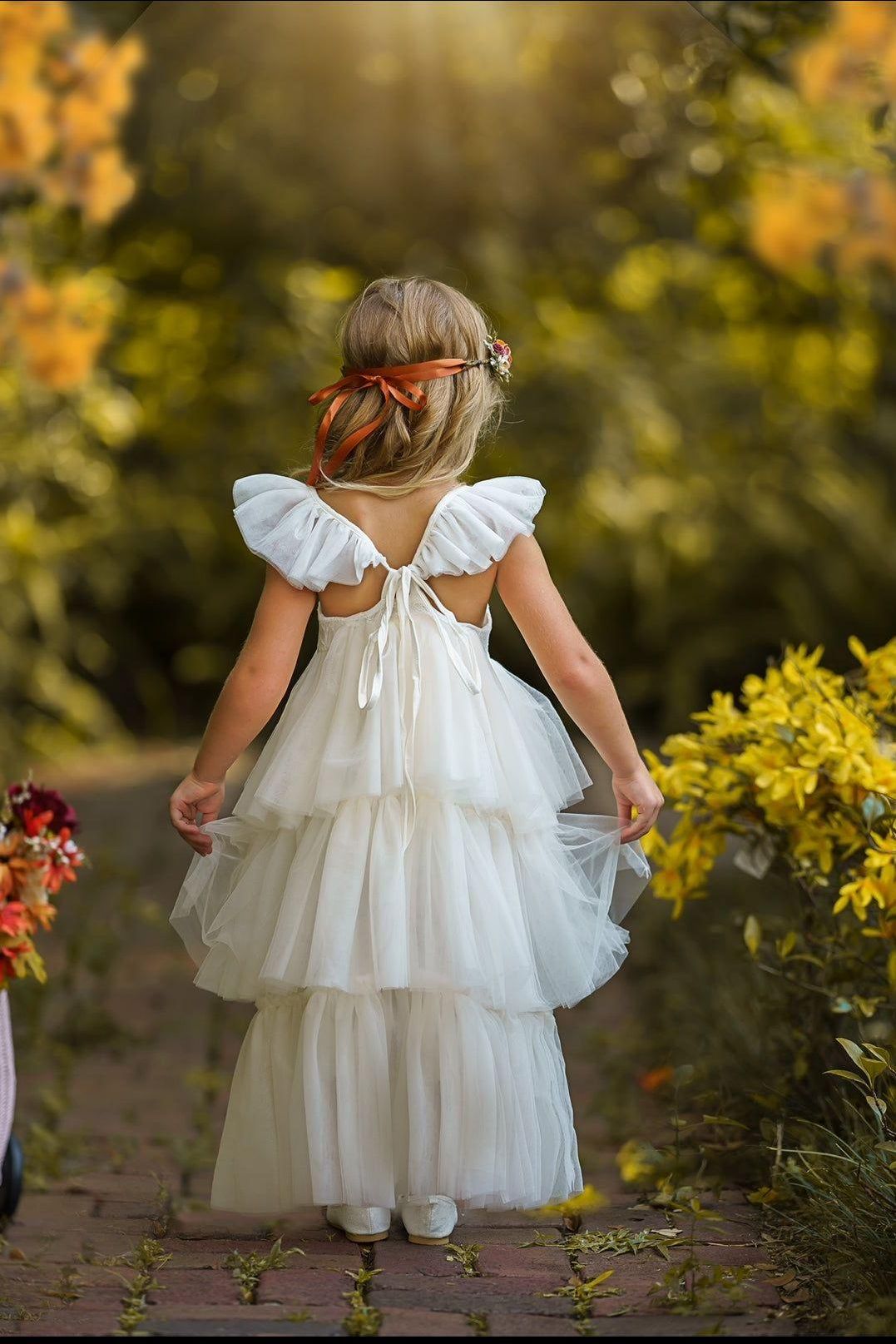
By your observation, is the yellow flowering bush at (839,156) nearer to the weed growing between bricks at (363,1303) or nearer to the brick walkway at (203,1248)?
the brick walkway at (203,1248)

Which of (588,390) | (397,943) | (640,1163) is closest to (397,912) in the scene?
(397,943)

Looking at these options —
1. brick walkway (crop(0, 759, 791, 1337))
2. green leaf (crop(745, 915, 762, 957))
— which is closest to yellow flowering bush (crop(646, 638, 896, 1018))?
green leaf (crop(745, 915, 762, 957))

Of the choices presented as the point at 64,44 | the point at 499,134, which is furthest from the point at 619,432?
the point at 64,44

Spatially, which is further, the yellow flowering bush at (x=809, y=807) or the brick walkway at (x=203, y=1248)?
the yellow flowering bush at (x=809, y=807)

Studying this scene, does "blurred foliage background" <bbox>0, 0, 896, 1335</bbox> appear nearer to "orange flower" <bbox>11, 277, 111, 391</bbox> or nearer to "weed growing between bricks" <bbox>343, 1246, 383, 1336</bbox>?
"orange flower" <bbox>11, 277, 111, 391</bbox>

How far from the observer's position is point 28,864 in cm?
228

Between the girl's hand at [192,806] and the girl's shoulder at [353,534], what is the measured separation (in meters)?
0.37

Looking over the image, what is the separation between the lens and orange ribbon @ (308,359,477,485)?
2.32 metres

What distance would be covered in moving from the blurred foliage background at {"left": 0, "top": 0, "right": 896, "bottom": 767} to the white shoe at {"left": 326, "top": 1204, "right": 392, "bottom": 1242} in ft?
12.6

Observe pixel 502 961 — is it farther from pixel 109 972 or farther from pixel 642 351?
pixel 642 351

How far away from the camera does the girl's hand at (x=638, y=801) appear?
2.42 m

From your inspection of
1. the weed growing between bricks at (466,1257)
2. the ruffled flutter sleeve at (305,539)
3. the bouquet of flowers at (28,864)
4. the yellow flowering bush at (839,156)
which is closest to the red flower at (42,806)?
the bouquet of flowers at (28,864)

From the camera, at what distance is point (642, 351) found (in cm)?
729

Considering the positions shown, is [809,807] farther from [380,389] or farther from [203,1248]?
[203,1248]
